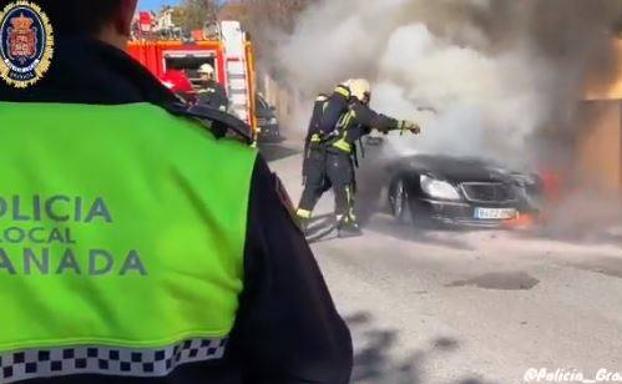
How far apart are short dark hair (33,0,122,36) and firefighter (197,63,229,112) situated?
1165cm

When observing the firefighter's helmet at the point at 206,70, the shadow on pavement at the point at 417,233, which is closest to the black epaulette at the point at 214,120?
the shadow on pavement at the point at 417,233

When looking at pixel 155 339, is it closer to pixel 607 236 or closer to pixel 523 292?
pixel 523 292

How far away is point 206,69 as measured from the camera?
1530 centimetres

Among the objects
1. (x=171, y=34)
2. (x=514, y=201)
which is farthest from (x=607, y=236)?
(x=171, y=34)

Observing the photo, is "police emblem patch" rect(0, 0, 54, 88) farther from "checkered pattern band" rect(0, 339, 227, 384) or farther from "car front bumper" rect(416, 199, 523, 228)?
"car front bumper" rect(416, 199, 523, 228)

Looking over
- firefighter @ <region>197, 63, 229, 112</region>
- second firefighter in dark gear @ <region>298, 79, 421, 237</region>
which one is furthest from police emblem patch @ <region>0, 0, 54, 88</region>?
firefighter @ <region>197, 63, 229, 112</region>

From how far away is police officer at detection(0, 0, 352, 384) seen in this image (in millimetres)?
1238

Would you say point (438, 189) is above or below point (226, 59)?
below

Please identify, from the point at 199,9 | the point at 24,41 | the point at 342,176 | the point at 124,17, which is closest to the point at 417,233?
the point at 342,176

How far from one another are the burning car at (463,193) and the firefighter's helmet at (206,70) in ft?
21.5

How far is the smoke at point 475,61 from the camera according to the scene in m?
11.9

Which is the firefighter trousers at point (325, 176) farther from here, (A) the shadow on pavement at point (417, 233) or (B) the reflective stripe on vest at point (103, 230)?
(B) the reflective stripe on vest at point (103, 230)

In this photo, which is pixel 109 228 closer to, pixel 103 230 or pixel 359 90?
pixel 103 230

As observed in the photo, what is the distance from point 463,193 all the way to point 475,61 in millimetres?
6551
